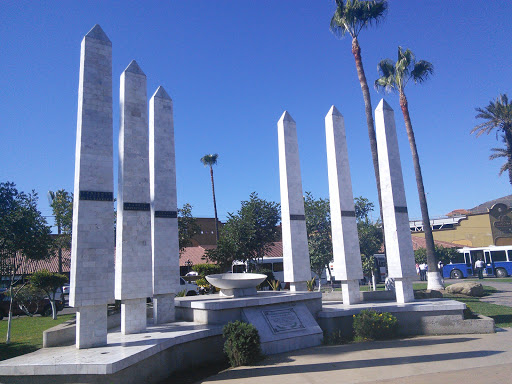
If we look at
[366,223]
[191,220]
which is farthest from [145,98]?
[366,223]

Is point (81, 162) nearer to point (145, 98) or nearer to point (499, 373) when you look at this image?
point (145, 98)

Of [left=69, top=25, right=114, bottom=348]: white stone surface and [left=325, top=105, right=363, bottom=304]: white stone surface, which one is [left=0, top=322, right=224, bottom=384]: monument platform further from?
[left=325, top=105, right=363, bottom=304]: white stone surface

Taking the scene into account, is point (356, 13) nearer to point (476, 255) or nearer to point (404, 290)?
point (404, 290)

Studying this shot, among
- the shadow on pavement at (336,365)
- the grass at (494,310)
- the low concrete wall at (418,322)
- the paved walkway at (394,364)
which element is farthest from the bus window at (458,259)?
the shadow on pavement at (336,365)

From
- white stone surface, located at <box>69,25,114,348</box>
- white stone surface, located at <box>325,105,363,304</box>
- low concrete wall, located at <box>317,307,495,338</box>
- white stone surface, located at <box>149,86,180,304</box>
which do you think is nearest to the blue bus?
white stone surface, located at <box>325,105,363,304</box>

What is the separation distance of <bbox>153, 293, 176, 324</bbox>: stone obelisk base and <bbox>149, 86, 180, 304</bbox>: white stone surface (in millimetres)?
278

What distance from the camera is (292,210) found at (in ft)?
51.0

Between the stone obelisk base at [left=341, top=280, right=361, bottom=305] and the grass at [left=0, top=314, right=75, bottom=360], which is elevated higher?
the stone obelisk base at [left=341, top=280, right=361, bottom=305]

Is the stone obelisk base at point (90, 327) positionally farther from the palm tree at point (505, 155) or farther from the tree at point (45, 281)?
the palm tree at point (505, 155)

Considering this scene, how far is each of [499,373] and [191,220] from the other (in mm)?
24636

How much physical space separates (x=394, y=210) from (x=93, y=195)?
35.1ft

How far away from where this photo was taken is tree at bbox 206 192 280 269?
82.5 ft

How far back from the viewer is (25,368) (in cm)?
728

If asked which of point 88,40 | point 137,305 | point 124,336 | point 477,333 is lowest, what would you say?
point 477,333
